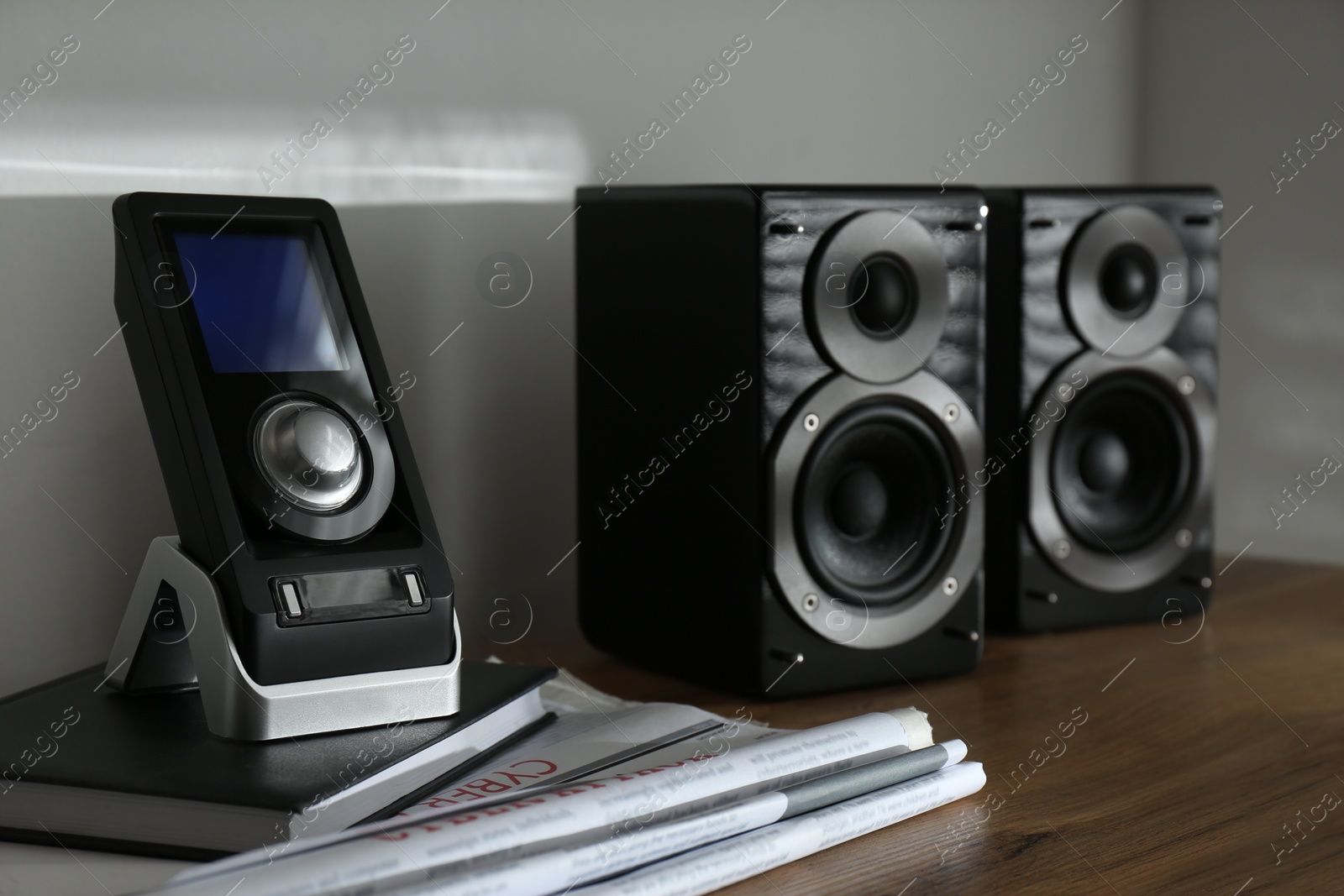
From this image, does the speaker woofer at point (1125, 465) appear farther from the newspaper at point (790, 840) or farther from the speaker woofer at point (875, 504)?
the newspaper at point (790, 840)

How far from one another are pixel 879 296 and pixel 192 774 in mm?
491

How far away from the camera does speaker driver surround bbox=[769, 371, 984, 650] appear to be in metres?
0.79

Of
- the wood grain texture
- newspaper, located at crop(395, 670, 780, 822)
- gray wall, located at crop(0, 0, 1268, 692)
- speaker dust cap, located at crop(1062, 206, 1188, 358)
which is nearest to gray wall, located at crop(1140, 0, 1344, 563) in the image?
gray wall, located at crop(0, 0, 1268, 692)

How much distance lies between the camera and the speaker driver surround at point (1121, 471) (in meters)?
0.98

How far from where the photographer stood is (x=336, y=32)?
893 millimetres

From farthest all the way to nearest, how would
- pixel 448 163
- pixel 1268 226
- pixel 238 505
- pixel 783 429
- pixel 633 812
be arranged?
pixel 1268 226, pixel 448 163, pixel 783 429, pixel 238 505, pixel 633 812

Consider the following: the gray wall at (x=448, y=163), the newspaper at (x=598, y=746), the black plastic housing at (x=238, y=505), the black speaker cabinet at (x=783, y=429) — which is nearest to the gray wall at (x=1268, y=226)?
the gray wall at (x=448, y=163)

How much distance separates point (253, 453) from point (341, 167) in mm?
335

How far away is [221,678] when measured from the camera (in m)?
0.59

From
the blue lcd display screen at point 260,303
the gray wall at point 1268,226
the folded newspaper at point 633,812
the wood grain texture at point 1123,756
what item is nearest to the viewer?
the folded newspaper at point 633,812

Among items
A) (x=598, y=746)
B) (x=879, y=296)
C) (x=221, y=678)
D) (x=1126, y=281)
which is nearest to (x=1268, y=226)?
(x=1126, y=281)

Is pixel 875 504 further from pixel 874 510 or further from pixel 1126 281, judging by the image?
pixel 1126 281

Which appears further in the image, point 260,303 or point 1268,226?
point 1268,226

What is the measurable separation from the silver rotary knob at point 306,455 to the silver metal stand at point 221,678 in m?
0.06
